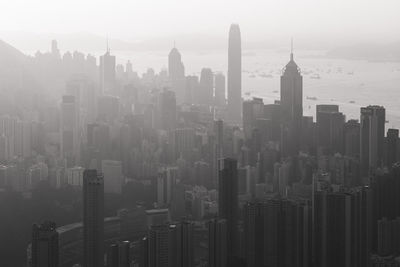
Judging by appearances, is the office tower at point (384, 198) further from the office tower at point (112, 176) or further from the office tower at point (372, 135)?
the office tower at point (112, 176)

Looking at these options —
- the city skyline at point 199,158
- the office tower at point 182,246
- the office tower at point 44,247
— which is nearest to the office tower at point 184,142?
the city skyline at point 199,158

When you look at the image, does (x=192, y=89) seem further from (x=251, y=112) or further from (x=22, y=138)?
(x=22, y=138)

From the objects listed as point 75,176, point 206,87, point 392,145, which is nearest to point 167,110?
point 206,87

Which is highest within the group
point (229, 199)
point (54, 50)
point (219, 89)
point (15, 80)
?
point (54, 50)

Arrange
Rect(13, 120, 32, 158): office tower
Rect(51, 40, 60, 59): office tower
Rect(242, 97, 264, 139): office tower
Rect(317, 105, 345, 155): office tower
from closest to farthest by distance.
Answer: Rect(317, 105, 345, 155): office tower < Rect(13, 120, 32, 158): office tower < Rect(242, 97, 264, 139): office tower < Rect(51, 40, 60, 59): office tower

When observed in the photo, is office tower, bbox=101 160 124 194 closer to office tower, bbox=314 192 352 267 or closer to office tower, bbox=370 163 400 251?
office tower, bbox=314 192 352 267

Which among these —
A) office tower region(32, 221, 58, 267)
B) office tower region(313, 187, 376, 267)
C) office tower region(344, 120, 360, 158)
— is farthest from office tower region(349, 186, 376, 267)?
office tower region(344, 120, 360, 158)

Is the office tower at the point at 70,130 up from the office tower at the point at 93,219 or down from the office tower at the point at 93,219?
up
